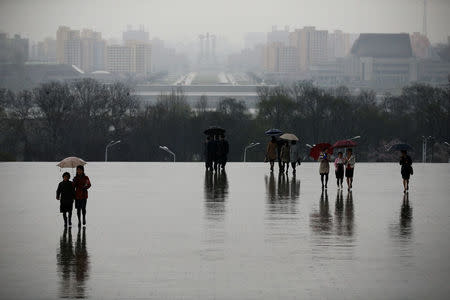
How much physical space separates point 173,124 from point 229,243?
255ft

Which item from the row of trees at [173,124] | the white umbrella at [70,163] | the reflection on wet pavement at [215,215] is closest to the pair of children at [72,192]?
the white umbrella at [70,163]

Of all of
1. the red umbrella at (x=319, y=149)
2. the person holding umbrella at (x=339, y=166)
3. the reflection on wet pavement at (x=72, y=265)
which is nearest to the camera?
the reflection on wet pavement at (x=72, y=265)

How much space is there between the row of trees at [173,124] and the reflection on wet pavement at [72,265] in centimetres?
6501

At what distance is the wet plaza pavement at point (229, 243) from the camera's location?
1316cm

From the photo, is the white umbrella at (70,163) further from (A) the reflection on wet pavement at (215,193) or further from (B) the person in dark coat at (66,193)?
(A) the reflection on wet pavement at (215,193)

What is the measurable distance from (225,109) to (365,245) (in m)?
84.1

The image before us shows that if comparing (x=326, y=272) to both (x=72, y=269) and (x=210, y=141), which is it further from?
(x=210, y=141)

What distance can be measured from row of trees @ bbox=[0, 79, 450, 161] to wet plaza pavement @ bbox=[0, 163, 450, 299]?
56.2m

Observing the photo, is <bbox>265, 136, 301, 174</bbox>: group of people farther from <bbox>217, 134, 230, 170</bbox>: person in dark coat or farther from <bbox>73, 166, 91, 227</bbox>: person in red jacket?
<bbox>73, 166, 91, 227</bbox>: person in red jacket

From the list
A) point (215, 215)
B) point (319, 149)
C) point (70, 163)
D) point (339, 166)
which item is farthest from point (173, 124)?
point (70, 163)

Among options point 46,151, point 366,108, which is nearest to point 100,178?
point 46,151

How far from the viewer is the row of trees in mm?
85938

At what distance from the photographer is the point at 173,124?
94.5 metres

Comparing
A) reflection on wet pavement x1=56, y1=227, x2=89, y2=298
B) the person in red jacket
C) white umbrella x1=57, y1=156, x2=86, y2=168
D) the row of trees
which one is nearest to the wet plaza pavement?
reflection on wet pavement x1=56, y1=227, x2=89, y2=298
